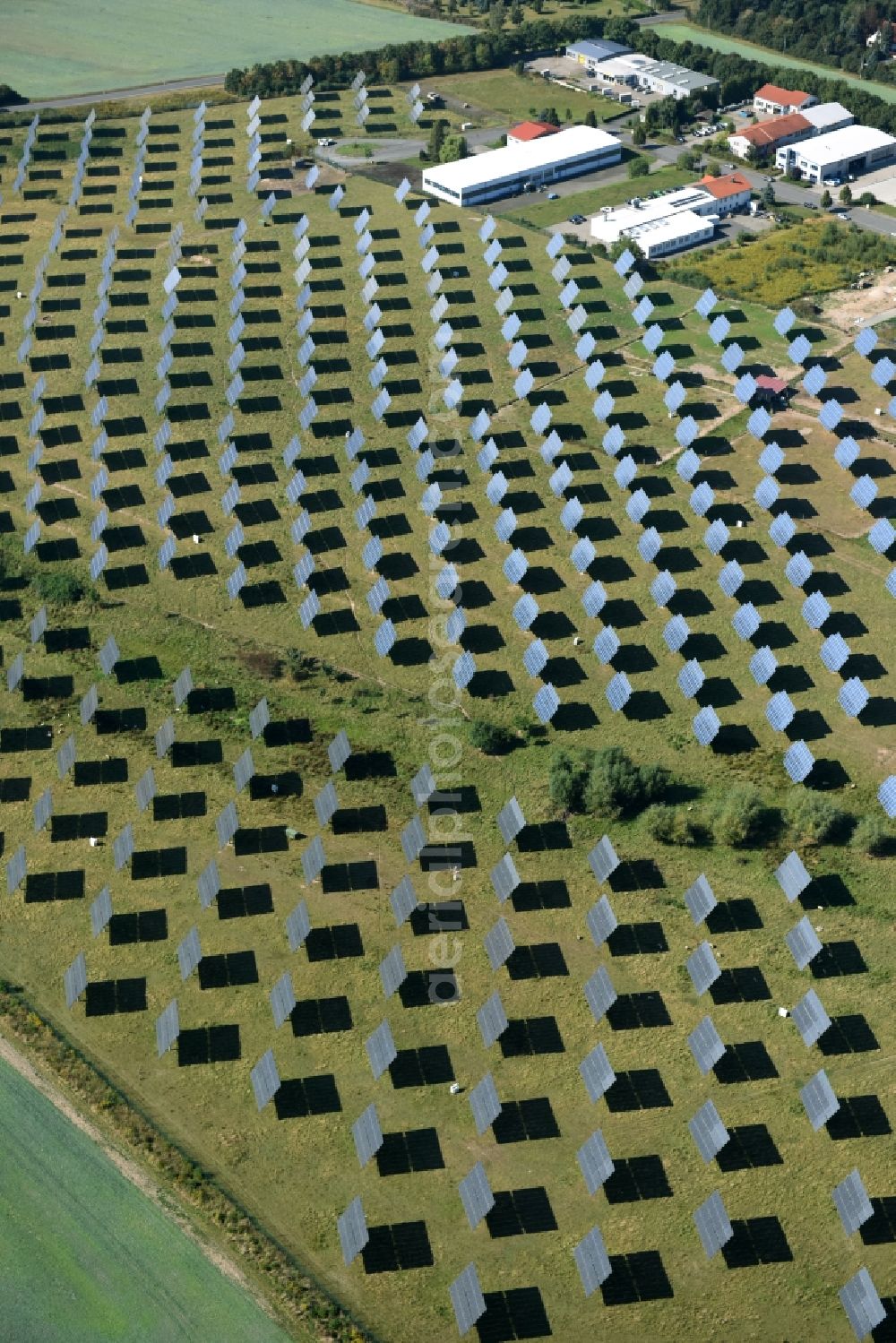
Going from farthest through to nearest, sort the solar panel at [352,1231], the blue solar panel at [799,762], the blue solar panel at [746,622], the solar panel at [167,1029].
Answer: the blue solar panel at [746,622] < the blue solar panel at [799,762] < the solar panel at [167,1029] < the solar panel at [352,1231]

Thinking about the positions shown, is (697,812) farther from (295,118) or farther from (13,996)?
(295,118)

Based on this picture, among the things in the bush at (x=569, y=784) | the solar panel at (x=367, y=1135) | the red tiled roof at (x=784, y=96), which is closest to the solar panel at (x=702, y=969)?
the bush at (x=569, y=784)

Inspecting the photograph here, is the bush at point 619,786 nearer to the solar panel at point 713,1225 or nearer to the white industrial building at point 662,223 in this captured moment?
the solar panel at point 713,1225

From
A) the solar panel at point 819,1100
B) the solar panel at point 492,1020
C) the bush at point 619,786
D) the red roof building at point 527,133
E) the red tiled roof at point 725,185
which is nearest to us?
the solar panel at point 819,1100

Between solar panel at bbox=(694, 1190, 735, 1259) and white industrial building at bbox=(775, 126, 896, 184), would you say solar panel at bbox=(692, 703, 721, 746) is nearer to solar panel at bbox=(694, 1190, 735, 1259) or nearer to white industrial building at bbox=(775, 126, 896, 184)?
solar panel at bbox=(694, 1190, 735, 1259)

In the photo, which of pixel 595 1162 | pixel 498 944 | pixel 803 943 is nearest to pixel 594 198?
pixel 803 943

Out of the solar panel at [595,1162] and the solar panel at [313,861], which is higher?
the solar panel at [313,861]

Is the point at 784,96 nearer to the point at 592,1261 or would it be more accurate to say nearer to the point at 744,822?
the point at 744,822
